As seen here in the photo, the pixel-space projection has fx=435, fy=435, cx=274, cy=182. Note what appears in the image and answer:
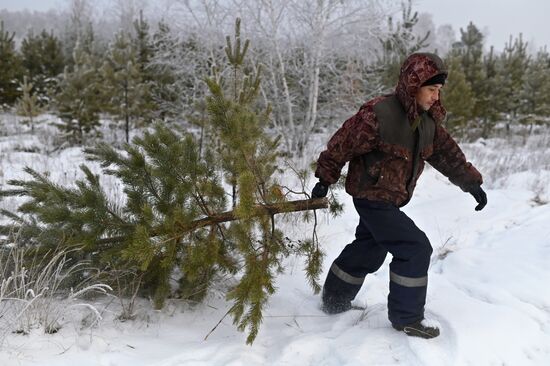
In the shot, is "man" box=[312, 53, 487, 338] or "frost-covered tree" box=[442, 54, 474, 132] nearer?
"man" box=[312, 53, 487, 338]

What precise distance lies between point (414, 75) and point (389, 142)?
36 cm

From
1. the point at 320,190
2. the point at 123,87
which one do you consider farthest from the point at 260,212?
the point at 123,87

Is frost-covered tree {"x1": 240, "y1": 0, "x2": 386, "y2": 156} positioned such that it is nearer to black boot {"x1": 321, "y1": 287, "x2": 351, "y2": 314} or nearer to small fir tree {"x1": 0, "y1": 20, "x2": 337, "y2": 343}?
black boot {"x1": 321, "y1": 287, "x2": 351, "y2": 314}

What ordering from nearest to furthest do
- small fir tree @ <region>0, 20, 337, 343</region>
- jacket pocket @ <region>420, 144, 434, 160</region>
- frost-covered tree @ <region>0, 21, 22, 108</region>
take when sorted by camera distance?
small fir tree @ <region>0, 20, 337, 343</region> < jacket pocket @ <region>420, 144, 434, 160</region> < frost-covered tree @ <region>0, 21, 22, 108</region>

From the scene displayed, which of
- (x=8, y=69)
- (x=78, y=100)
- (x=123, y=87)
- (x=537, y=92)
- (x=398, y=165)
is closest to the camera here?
(x=398, y=165)

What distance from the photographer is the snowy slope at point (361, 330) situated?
2129 millimetres

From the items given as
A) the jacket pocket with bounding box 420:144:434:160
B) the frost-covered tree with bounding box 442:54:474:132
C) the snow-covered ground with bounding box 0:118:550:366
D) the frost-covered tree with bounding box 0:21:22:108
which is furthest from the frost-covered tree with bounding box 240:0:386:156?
the frost-covered tree with bounding box 0:21:22:108

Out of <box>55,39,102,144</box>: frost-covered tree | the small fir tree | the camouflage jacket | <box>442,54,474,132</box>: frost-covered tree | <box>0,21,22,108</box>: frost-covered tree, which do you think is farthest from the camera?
<box>0,21,22,108</box>: frost-covered tree

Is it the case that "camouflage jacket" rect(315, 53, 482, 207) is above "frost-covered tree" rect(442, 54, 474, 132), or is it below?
below

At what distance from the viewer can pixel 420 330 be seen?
2.30m

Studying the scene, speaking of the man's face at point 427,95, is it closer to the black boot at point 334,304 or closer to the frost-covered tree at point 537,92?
the black boot at point 334,304

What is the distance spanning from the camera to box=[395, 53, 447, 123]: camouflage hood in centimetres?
220

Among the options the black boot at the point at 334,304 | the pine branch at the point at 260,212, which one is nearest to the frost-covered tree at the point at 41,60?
the pine branch at the point at 260,212

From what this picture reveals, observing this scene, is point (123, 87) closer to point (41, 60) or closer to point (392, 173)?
point (41, 60)
